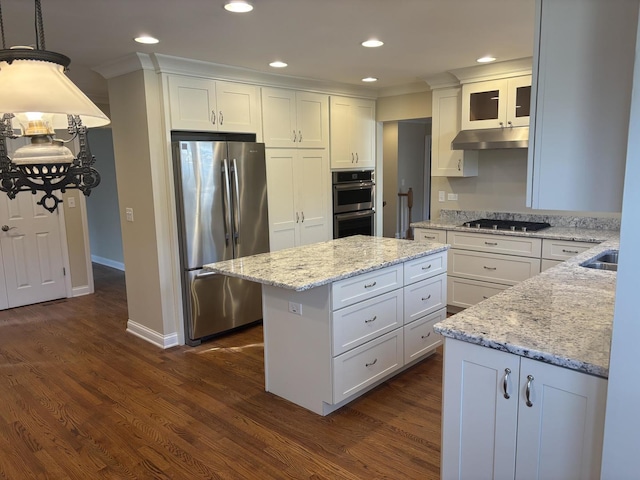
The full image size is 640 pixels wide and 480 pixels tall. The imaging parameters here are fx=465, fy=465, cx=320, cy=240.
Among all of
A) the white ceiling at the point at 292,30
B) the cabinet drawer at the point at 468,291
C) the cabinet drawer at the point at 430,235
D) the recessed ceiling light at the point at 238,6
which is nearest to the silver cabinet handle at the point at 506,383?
the white ceiling at the point at 292,30

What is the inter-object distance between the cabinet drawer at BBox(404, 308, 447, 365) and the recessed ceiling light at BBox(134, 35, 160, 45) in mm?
2649

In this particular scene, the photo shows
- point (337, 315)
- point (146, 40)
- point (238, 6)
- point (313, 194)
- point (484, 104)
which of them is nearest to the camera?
point (238, 6)

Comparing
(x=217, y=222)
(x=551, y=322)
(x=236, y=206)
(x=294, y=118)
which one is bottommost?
(x=551, y=322)

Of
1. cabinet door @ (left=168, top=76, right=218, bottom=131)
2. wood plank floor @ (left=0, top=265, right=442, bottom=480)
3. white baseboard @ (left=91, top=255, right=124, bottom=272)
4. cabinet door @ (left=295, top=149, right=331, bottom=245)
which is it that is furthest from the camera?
white baseboard @ (left=91, top=255, right=124, bottom=272)

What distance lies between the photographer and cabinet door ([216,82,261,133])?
4.14m

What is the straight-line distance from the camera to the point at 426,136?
28.1 feet

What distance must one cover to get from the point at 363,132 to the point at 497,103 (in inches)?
66.5

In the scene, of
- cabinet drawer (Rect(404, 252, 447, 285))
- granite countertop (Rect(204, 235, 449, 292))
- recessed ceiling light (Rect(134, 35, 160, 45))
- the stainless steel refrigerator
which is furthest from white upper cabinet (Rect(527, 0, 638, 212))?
the stainless steel refrigerator

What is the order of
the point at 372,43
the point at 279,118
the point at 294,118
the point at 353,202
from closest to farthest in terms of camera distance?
the point at 372,43 < the point at 279,118 < the point at 294,118 < the point at 353,202

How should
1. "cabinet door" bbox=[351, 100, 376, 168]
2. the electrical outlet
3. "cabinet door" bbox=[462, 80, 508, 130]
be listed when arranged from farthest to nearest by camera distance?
"cabinet door" bbox=[351, 100, 376, 168], "cabinet door" bbox=[462, 80, 508, 130], the electrical outlet

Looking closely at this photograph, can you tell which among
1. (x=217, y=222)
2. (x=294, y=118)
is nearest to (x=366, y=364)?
(x=217, y=222)

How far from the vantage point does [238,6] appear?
2.56m

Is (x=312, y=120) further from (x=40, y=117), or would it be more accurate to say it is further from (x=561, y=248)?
(x=40, y=117)

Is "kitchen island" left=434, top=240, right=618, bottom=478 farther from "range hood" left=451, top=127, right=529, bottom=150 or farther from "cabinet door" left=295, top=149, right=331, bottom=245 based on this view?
"cabinet door" left=295, top=149, right=331, bottom=245
